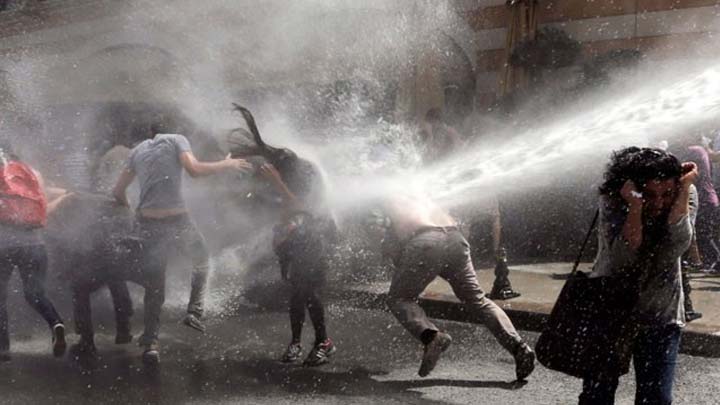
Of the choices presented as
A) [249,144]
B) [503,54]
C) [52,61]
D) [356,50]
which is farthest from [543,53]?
[52,61]

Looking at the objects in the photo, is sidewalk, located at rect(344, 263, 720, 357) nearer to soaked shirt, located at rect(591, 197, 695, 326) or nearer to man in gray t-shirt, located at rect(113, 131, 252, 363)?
man in gray t-shirt, located at rect(113, 131, 252, 363)

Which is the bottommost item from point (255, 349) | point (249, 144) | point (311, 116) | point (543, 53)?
point (255, 349)

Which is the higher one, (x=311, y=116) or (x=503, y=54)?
(x=503, y=54)

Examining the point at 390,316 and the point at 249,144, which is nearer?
the point at 249,144

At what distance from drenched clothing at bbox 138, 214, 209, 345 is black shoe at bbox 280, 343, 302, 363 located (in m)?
0.87

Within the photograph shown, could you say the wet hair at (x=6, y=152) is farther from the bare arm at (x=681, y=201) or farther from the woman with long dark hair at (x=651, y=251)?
the bare arm at (x=681, y=201)

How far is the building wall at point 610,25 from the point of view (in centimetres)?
887

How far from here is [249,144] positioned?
18.7 ft

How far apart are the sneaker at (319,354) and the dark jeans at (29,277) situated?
200 cm

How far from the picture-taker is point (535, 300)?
6824 millimetres

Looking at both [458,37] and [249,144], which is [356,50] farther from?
[249,144]

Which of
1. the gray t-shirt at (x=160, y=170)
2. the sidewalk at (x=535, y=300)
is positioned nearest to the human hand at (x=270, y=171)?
the gray t-shirt at (x=160, y=170)

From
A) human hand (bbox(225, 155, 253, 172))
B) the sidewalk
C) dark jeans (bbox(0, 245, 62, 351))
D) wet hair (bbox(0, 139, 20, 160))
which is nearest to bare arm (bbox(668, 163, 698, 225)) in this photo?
the sidewalk

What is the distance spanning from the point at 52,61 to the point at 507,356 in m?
10.6
